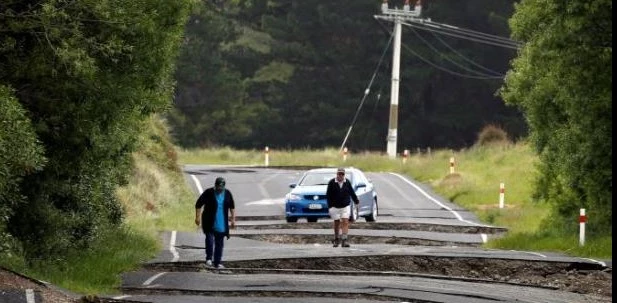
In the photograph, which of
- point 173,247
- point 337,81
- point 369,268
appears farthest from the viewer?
point 337,81

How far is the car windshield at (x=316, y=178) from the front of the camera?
115 feet

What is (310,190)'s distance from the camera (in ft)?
113

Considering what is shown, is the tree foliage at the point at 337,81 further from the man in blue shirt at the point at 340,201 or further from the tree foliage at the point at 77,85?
the tree foliage at the point at 77,85

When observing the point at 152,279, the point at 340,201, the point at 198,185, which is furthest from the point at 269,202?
the point at 152,279

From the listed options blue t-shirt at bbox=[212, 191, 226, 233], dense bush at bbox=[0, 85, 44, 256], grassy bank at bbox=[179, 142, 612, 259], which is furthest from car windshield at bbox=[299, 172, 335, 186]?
dense bush at bbox=[0, 85, 44, 256]

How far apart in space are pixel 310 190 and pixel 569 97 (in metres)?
9.79

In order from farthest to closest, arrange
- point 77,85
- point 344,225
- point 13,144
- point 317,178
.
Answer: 1. point 317,178
2. point 344,225
3. point 77,85
4. point 13,144

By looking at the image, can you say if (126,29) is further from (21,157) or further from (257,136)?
(257,136)

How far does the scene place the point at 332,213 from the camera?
89.7 ft

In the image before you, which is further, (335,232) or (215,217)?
(335,232)

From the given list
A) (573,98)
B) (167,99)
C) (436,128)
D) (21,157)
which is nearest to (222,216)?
(167,99)

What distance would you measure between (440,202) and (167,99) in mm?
22421

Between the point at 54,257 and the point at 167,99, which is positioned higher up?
the point at 167,99

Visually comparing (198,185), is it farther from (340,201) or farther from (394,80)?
(340,201)
